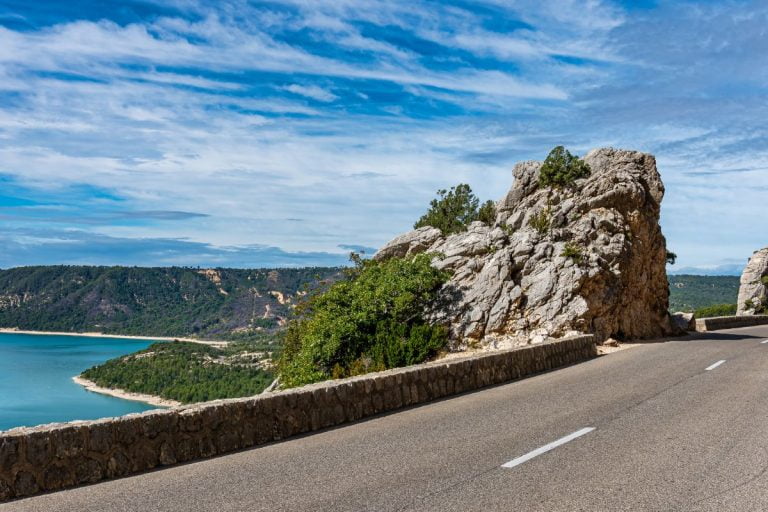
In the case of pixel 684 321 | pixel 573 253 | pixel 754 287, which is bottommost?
pixel 684 321

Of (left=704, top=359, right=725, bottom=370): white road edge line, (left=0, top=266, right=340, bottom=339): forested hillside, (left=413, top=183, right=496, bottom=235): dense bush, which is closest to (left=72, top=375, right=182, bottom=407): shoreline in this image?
(left=413, top=183, right=496, bottom=235): dense bush

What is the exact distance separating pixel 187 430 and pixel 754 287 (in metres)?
61.8

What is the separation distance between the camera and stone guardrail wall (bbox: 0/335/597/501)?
6.20 meters

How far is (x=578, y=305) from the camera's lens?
879 inches

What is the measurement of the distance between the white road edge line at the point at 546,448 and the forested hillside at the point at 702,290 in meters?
127

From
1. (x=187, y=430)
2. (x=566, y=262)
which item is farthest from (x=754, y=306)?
(x=187, y=430)

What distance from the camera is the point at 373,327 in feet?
74.6

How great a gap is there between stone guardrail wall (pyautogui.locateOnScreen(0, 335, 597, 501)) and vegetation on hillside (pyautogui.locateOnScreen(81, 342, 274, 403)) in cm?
6221

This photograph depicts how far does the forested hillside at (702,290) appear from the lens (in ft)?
434

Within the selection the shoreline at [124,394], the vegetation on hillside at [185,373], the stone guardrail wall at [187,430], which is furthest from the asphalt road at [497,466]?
the shoreline at [124,394]

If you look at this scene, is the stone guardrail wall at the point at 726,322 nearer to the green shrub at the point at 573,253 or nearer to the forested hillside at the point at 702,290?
the green shrub at the point at 573,253

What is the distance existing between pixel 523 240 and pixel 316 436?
701 inches

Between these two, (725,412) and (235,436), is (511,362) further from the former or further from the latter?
(235,436)

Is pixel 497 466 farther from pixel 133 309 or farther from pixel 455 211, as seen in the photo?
pixel 133 309
